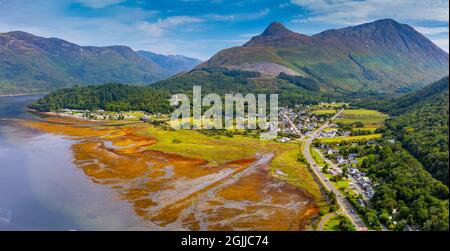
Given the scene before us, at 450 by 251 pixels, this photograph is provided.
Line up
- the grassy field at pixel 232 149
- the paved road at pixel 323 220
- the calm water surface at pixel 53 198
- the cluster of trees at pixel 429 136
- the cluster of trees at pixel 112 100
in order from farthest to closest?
the cluster of trees at pixel 112 100, the grassy field at pixel 232 149, the cluster of trees at pixel 429 136, the calm water surface at pixel 53 198, the paved road at pixel 323 220

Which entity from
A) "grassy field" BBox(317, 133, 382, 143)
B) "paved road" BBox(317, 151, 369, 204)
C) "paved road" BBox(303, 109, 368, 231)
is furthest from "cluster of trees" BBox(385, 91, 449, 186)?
"paved road" BBox(303, 109, 368, 231)

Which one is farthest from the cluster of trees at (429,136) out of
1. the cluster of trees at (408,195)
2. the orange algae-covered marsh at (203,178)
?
the orange algae-covered marsh at (203,178)

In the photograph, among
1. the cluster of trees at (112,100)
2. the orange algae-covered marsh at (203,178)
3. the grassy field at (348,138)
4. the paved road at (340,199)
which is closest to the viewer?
the paved road at (340,199)

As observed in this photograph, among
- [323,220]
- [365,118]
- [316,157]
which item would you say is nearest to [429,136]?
[316,157]

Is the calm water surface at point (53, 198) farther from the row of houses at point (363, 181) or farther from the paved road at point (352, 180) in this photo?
the row of houses at point (363, 181)

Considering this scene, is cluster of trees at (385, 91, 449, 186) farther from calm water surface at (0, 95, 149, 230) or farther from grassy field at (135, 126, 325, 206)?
calm water surface at (0, 95, 149, 230)
